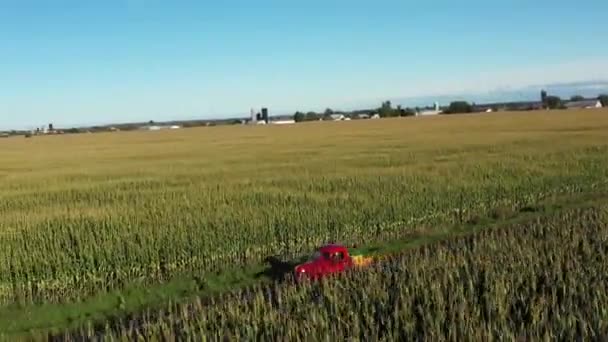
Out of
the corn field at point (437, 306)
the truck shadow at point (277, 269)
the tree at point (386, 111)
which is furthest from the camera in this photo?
the tree at point (386, 111)

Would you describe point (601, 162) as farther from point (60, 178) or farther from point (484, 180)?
point (60, 178)

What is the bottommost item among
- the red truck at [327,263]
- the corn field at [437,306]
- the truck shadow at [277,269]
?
the truck shadow at [277,269]

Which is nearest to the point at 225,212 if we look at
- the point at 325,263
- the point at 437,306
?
the point at 325,263

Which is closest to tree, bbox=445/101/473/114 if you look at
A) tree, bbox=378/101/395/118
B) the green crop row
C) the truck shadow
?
tree, bbox=378/101/395/118

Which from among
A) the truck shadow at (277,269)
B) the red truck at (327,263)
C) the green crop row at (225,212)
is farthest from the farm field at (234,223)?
the red truck at (327,263)

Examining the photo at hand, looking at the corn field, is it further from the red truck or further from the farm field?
the red truck

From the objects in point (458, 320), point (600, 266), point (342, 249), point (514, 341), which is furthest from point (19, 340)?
point (600, 266)

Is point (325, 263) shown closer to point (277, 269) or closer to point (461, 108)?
point (277, 269)

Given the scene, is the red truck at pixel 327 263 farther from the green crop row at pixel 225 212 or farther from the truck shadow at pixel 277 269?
the green crop row at pixel 225 212

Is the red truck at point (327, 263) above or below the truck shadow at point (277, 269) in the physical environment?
above
